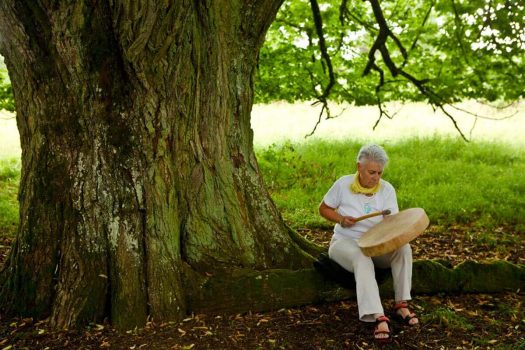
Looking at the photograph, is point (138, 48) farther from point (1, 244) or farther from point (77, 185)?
point (1, 244)

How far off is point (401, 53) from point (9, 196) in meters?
7.25

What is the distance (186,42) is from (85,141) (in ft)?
3.46

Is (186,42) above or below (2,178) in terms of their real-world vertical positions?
above

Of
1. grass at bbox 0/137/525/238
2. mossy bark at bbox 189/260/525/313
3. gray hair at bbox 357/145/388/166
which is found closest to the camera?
gray hair at bbox 357/145/388/166

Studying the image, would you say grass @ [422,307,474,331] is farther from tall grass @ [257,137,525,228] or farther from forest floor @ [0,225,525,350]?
tall grass @ [257,137,525,228]

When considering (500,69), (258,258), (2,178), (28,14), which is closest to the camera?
(28,14)

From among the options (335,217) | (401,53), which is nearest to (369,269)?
(335,217)

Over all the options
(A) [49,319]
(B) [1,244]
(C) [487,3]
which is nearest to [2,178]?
(B) [1,244]

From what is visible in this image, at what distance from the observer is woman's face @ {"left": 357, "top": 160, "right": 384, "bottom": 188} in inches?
167

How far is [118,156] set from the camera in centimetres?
415

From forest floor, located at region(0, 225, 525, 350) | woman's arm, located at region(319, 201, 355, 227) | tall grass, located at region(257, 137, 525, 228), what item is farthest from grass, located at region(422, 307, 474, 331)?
tall grass, located at region(257, 137, 525, 228)

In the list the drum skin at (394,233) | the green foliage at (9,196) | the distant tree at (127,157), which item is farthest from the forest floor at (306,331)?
the green foliage at (9,196)

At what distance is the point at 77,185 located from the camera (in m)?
4.20

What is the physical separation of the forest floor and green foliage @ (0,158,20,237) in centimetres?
358
